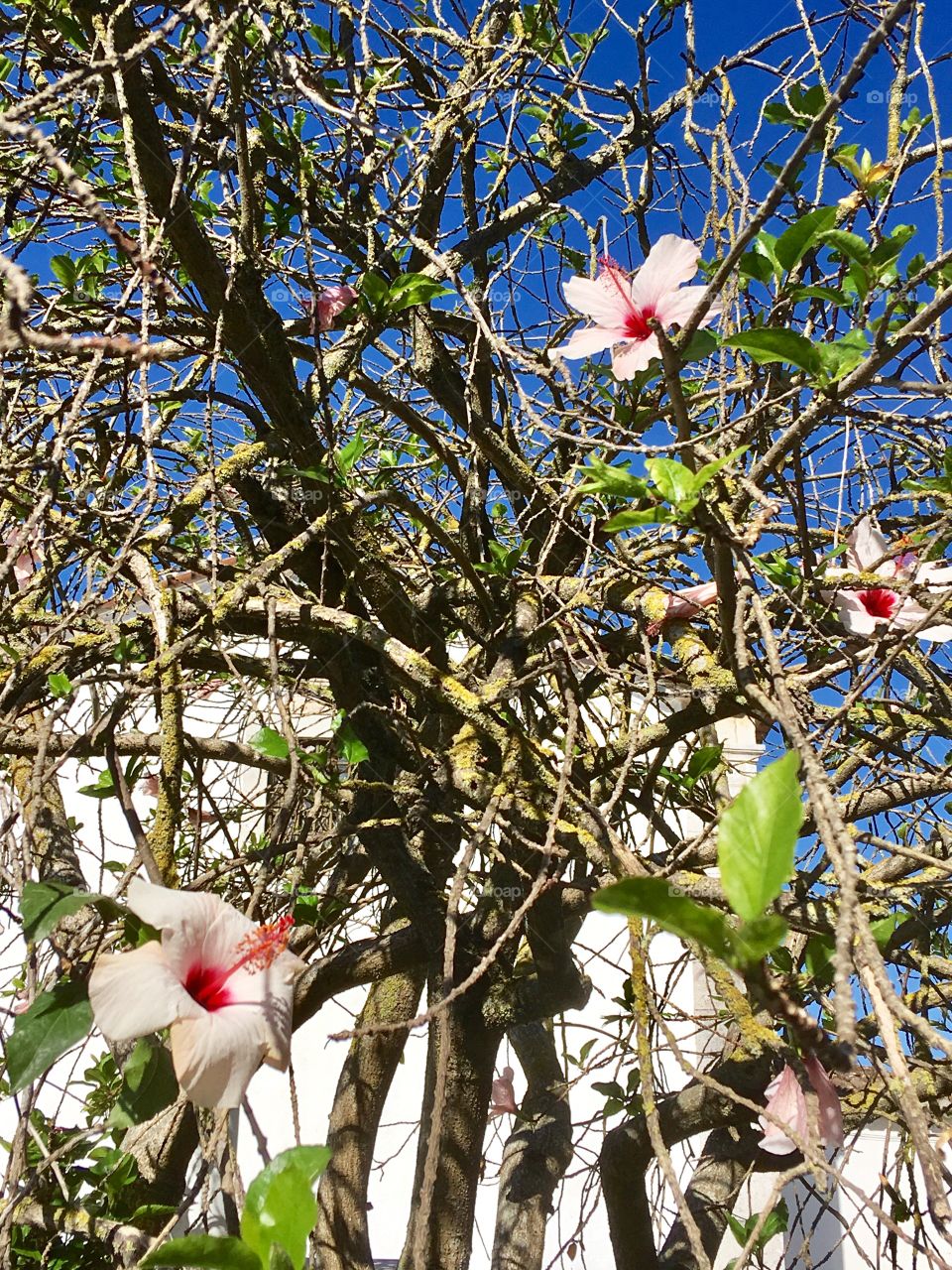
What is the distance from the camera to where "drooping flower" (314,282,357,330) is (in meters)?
1.61

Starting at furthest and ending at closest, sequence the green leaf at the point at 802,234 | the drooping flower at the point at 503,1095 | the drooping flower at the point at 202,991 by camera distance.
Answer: the drooping flower at the point at 503,1095
the green leaf at the point at 802,234
the drooping flower at the point at 202,991

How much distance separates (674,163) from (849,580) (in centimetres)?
123

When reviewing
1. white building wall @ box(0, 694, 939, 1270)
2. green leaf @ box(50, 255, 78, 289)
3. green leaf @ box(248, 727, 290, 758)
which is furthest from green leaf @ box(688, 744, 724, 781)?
white building wall @ box(0, 694, 939, 1270)

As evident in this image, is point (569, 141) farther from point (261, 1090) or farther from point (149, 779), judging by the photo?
point (261, 1090)

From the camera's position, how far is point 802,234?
973 mm

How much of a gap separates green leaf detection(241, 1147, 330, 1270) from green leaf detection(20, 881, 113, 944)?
226mm

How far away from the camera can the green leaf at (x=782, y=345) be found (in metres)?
0.85

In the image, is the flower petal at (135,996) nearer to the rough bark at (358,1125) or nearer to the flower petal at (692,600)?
the flower petal at (692,600)

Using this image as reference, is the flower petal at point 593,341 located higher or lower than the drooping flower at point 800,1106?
higher

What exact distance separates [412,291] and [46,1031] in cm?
102

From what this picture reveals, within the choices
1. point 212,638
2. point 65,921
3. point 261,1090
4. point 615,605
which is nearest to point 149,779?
point 65,921

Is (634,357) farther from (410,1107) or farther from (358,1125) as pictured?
(410,1107)

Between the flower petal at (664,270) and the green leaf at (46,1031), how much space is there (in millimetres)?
818

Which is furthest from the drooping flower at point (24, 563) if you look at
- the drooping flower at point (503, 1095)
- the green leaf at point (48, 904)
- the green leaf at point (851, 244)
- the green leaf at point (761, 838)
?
the drooping flower at point (503, 1095)
